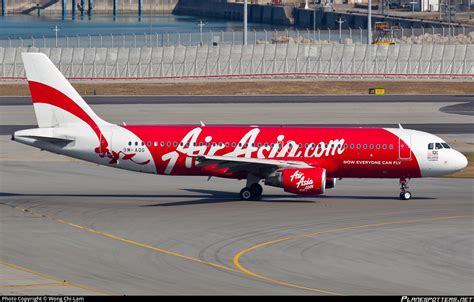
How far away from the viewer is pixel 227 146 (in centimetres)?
5784

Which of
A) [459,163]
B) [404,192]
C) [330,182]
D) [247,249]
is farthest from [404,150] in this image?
[247,249]

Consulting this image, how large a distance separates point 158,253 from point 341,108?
6094cm

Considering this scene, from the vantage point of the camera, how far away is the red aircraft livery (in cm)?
5741

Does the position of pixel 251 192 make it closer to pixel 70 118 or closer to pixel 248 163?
pixel 248 163

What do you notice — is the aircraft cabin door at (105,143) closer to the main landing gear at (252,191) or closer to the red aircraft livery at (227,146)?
the red aircraft livery at (227,146)

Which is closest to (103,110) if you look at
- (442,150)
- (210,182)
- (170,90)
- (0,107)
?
(0,107)

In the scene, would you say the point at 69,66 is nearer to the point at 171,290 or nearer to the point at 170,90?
the point at 170,90

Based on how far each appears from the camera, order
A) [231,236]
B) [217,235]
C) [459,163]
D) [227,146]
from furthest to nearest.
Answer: [227,146] → [459,163] → [217,235] → [231,236]

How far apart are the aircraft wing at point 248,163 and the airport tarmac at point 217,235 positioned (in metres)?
1.86

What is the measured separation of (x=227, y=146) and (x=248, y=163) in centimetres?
203

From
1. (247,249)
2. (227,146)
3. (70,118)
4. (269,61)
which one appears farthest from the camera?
(269,61)

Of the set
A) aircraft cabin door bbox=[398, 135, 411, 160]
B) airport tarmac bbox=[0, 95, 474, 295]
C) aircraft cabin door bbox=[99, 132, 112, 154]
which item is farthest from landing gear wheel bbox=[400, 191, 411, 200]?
aircraft cabin door bbox=[99, 132, 112, 154]

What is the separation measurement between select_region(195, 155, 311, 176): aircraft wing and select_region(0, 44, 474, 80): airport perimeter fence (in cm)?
7496

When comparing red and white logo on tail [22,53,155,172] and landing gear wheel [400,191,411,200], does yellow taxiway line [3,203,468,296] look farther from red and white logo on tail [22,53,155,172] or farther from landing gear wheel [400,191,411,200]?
red and white logo on tail [22,53,155,172]
